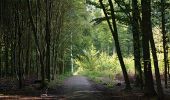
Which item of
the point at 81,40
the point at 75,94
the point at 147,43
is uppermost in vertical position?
the point at 81,40

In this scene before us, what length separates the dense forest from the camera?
22.1 m

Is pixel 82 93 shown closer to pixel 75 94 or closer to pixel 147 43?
pixel 75 94

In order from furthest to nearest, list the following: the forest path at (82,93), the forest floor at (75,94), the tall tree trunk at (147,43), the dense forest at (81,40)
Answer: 1. the dense forest at (81,40)
2. the forest path at (82,93)
3. the forest floor at (75,94)
4. the tall tree trunk at (147,43)

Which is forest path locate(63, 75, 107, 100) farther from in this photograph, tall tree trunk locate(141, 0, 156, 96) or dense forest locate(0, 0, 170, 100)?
tall tree trunk locate(141, 0, 156, 96)

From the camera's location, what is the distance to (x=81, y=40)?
58.4m

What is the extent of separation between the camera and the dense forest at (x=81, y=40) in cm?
2209

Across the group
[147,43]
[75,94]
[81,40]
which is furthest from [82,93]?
[81,40]

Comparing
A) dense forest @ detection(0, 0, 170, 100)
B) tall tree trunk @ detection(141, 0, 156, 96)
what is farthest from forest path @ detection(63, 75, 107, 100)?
tall tree trunk @ detection(141, 0, 156, 96)

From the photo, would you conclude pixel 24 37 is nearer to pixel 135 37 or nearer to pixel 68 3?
pixel 68 3

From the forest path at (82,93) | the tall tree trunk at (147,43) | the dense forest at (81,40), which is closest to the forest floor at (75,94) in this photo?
the forest path at (82,93)

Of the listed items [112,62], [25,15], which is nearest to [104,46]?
[112,62]

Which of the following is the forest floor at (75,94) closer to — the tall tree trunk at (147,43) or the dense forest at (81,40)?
the tall tree trunk at (147,43)

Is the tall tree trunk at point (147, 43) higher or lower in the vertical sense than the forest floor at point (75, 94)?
higher

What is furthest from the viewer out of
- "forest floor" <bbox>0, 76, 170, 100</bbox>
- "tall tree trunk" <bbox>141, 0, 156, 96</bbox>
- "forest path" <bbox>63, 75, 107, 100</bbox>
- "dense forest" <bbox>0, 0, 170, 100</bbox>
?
"dense forest" <bbox>0, 0, 170, 100</bbox>
